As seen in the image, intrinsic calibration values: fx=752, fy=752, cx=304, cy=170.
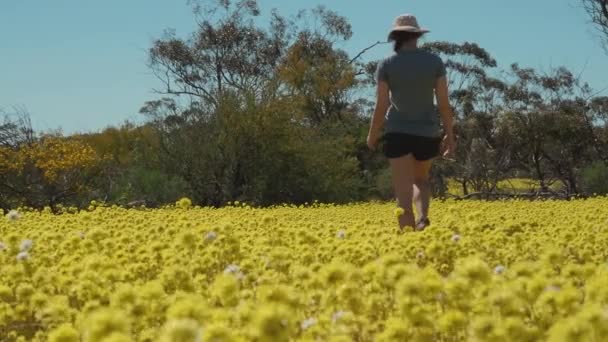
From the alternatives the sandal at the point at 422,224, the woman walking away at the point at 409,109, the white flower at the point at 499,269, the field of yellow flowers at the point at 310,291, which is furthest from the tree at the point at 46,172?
the white flower at the point at 499,269

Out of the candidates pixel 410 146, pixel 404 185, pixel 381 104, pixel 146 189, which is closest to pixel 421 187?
pixel 404 185

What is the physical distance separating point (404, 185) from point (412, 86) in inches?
37.1

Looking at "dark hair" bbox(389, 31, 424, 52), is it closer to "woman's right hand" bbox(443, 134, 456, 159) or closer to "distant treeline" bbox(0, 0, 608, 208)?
"woman's right hand" bbox(443, 134, 456, 159)

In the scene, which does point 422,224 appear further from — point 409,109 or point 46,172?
point 46,172

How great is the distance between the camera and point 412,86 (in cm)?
712

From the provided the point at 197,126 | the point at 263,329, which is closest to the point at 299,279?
the point at 263,329

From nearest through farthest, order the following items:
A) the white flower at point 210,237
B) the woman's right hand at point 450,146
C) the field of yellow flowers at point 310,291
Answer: the field of yellow flowers at point 310,291 < the white flower at point 210,237 < the woman's right hand at point 450,146

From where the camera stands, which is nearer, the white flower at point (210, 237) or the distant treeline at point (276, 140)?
the white flower at point (210, 237)

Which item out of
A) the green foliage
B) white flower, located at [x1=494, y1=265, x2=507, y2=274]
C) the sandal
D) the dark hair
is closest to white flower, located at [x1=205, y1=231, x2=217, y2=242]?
white flower, located at [x1=494, y1=265, x2=507, y2=274]

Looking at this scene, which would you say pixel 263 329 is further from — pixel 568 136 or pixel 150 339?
pixel 568 136

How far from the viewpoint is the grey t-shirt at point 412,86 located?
7094 millimetres

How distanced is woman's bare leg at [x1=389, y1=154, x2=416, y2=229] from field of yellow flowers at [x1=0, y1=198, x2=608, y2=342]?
1484 mm

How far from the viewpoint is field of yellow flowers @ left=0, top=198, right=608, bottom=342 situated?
2182 millimetres

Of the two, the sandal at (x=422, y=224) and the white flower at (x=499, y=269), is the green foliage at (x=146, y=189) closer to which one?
the sandal at (x=422, y=224)
